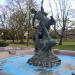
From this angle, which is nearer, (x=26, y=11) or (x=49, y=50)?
(x=49, y=50)

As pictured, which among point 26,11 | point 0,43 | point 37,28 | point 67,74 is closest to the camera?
point 67,74

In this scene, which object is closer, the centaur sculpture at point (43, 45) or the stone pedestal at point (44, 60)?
the stone pedestal at point (44, 60)

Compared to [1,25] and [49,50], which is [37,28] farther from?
[1,25]

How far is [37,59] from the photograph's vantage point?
13.4 meters

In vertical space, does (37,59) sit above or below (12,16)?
below

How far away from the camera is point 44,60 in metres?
13.3

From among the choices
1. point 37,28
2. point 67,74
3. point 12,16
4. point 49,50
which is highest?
point 12,16

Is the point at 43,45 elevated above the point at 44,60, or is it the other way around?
the point at 43,45

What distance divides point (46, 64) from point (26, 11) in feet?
89.8

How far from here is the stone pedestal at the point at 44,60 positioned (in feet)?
43.1

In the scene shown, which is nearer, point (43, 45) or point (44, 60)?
point (44, 60)

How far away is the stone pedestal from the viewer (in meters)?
13.1

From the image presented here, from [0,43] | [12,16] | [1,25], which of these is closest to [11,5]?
[12,16]

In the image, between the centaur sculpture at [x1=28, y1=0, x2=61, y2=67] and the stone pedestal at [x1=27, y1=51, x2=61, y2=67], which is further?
the centaur sculpture at [x1=28, y1=0, x2=61, y2=67]
